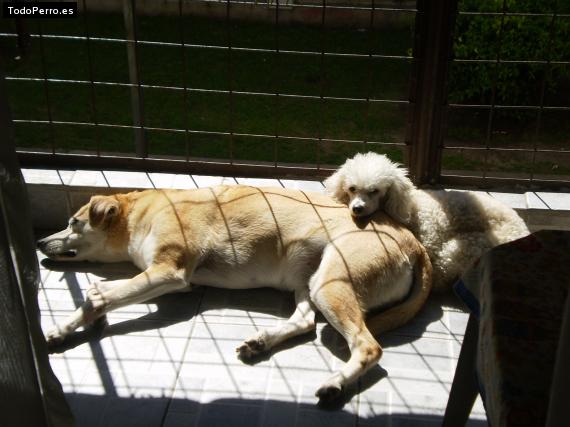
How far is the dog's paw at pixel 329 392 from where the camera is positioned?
3395 mm

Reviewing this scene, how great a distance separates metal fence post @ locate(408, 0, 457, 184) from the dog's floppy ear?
1.78 metres

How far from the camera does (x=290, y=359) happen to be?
12.2 ft

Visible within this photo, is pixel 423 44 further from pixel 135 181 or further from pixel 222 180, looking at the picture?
pixel 135 181

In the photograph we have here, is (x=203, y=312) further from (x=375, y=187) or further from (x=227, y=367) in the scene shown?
(x=375, y=187)

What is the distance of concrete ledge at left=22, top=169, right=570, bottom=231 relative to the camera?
459 centimetres

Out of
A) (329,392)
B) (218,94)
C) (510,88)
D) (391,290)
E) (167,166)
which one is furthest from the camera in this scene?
(218,94)

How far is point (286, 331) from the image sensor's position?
3.83 m

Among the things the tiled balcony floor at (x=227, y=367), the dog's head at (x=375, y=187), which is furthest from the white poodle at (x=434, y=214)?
the tiled balcony floor at (x=227, y=367)

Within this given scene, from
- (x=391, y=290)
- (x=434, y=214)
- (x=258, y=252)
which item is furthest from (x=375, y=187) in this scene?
(x=258, y=252)

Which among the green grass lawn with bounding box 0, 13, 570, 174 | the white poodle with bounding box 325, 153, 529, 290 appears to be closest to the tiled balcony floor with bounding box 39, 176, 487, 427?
the white poodle with bounding box 325, 153, 529, 290

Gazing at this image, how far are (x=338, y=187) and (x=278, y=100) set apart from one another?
1.63 meters

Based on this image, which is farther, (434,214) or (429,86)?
(429,86)

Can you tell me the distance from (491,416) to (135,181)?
10.3 feet

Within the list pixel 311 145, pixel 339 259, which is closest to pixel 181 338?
pixel 339 259
